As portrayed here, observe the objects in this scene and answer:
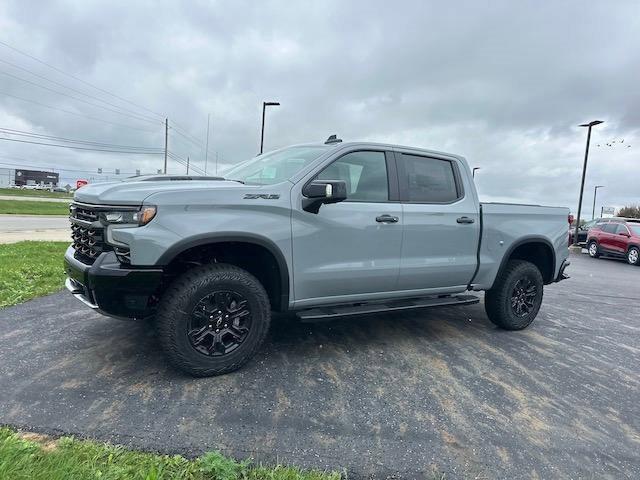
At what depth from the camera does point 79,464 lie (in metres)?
2.28

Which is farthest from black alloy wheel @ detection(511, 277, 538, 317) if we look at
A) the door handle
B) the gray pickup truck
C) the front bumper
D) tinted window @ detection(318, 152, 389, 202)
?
the front bumper

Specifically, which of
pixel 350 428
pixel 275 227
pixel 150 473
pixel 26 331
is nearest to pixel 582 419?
pixel 350 428

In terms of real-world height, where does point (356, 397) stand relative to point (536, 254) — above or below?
below

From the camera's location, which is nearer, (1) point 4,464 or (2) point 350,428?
(1) point 4,464

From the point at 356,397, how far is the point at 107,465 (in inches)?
65.3

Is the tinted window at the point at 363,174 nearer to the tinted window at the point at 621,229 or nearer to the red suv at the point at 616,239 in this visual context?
the red suv at the point at 616,239

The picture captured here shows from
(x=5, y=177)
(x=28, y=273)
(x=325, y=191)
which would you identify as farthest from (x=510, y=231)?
(x=5, y=177)

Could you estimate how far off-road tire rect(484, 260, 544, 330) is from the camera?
502 centimetres

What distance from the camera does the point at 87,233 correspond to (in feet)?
11.0

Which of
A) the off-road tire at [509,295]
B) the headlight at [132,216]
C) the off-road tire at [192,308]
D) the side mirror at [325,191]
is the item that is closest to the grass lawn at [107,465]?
the off-road tire at [192,308]

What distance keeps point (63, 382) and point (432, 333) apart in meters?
3.48

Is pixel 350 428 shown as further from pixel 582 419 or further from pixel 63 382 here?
pixel 63 382

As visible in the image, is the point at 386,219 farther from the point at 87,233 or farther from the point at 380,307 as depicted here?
the point at 87,233

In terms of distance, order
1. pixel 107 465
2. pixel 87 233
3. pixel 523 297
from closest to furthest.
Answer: pixel 107 465 → pixel 87 233 → pixel 523 297
